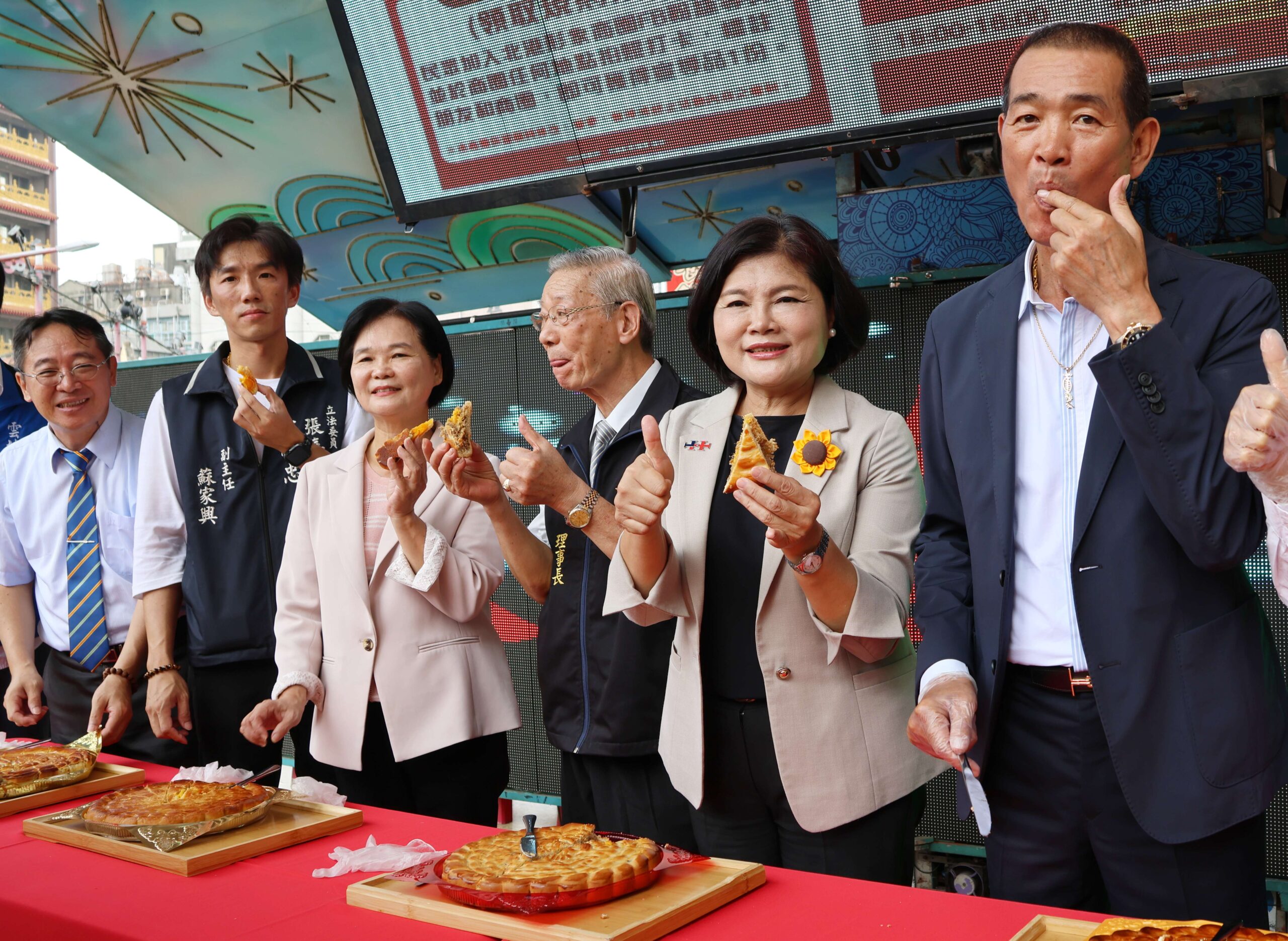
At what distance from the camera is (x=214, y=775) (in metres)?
1.83

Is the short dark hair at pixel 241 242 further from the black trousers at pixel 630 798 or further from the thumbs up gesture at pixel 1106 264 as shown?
the thumbs up gesture at pixel 1106 264

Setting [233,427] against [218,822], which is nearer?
[218,822]

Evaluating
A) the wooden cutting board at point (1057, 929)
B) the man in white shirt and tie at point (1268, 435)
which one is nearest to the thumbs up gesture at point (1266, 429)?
the man in white shirt and tie at point (1268, 435)

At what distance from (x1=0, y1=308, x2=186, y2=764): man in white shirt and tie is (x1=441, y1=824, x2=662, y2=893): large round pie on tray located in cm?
150

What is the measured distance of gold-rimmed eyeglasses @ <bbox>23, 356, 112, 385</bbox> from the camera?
2.78 meters

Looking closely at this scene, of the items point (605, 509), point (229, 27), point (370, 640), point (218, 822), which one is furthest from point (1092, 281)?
point (229, 27)

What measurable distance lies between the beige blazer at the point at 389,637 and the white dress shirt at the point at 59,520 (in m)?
0.67

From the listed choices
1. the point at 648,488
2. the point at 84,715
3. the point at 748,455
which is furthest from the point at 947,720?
the point at 84,715

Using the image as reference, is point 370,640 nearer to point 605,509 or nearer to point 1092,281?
point 605,509

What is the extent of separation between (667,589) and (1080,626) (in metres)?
0.64

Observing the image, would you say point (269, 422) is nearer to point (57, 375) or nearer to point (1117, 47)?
point (57, 375)

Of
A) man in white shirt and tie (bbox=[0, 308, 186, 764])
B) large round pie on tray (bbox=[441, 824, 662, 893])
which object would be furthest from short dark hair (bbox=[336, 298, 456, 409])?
large round pie on tray (bbox=[441, 824, 662, 893])

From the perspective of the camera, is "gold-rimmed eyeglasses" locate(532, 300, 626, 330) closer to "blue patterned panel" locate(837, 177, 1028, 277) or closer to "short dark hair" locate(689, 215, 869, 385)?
"short dark hair" locate(689, 215, 869, 385)

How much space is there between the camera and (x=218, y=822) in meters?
1.51
